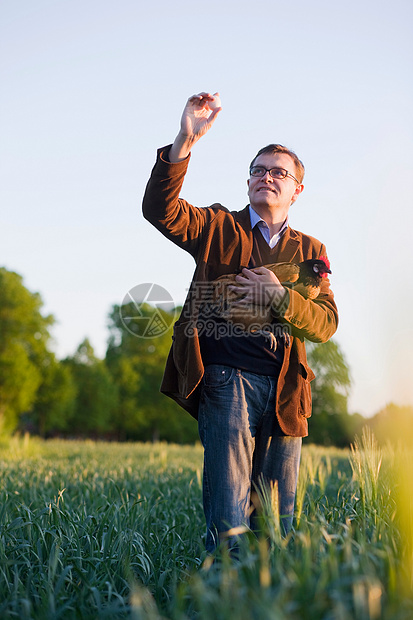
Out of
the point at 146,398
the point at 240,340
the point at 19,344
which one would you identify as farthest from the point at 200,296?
the point at 146,398

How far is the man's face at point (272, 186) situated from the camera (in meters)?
2.96

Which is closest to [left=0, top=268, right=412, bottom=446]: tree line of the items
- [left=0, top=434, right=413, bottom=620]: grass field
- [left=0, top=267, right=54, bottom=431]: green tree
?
Answer: [left=0, top=267, right=54, bottom=431]: green tree

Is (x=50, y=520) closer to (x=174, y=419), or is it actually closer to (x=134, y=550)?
(x=134, y=550)

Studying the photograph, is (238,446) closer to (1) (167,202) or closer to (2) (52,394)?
(1) (167,202)

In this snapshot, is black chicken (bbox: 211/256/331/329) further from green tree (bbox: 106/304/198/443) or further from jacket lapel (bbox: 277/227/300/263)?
green tree (bbox: 106/304/198/443)

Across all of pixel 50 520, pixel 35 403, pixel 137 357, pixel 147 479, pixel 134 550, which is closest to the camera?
pixel 134 550

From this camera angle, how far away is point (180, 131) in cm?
255

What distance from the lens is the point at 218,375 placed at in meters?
2.68

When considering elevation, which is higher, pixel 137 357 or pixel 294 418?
pixel 137 357

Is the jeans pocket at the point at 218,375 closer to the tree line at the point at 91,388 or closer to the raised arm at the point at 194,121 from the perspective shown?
the raised arm at the point at 194,121

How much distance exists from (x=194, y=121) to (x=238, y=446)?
161cm

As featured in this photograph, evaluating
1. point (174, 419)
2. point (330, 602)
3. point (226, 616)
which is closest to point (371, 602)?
point (330, 602)

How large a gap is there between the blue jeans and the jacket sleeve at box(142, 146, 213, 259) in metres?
0.74

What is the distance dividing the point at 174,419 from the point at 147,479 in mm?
31617
